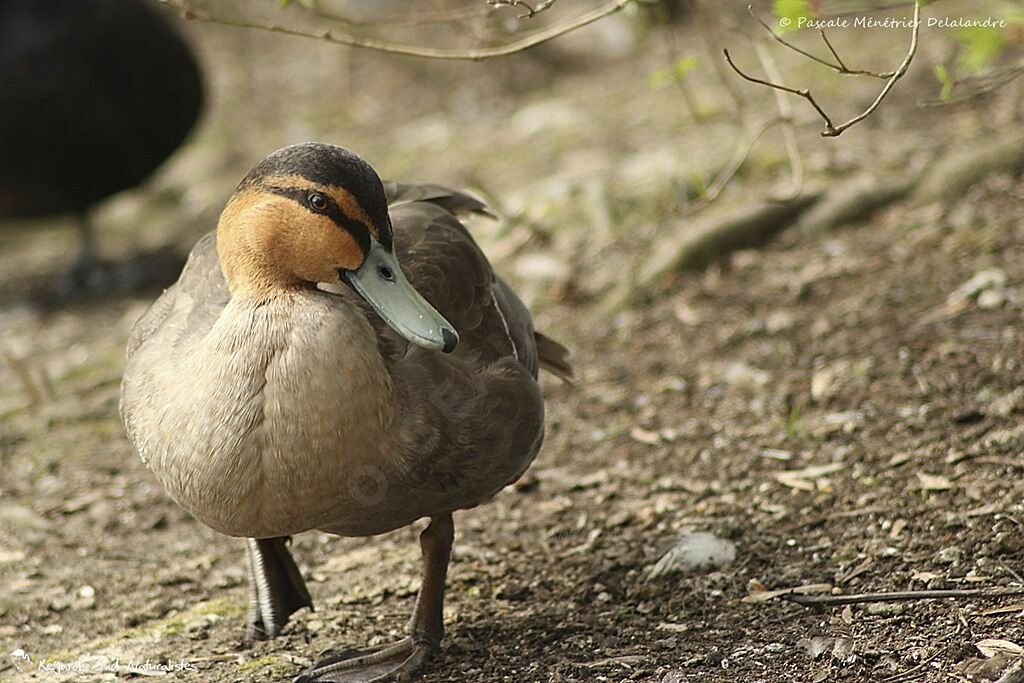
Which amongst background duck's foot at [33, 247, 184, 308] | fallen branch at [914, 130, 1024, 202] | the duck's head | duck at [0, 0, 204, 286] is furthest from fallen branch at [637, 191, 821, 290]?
duck at [0, 0, 204, 286]

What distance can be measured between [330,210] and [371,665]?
3.75 feet

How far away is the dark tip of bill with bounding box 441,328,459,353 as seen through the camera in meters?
3.00

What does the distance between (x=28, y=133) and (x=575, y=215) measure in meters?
3.03

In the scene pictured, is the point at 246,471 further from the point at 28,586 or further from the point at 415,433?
the point at 28,586

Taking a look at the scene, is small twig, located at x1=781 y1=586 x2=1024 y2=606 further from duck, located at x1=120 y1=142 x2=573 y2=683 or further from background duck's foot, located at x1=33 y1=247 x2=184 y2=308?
background duck's foot, located at x1=33 y1=247 x2=184 y2=308

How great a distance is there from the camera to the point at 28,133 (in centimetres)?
712

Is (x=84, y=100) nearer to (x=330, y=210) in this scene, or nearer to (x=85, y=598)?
(x=85, y=598)

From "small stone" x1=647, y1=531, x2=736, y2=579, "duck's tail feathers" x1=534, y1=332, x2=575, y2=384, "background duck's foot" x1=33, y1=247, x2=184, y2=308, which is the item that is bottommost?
"small stone" x1=647, y1=531, x2=736, y2=579

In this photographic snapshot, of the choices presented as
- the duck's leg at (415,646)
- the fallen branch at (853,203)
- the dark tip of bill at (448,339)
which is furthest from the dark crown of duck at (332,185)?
the fallen branch at (853,203)

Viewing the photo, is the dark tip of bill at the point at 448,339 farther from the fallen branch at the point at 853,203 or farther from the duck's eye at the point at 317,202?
the fallen branch at the point at 853,203

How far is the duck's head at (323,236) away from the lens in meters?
3.02

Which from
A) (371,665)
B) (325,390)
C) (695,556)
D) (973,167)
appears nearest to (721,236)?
(973,167)

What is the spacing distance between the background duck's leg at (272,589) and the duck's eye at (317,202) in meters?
1.11

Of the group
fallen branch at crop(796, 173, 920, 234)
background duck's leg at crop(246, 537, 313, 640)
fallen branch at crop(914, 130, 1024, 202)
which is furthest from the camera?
fallen branch at crop(796, 173, 920, 234)
